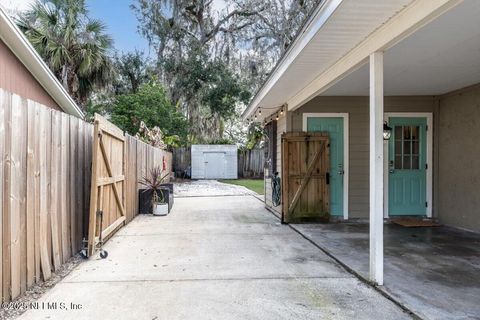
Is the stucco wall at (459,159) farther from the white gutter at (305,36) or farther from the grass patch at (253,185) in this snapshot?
the grass patch at (253,185)

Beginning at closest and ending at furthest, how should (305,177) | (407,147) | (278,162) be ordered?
(305,177) → (407,147) → (278,162)

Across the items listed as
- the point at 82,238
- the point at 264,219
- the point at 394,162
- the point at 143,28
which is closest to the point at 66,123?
the point at 82,238

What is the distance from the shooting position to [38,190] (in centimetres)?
347

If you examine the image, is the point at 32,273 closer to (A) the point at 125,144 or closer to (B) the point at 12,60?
(A) the point at 125,144

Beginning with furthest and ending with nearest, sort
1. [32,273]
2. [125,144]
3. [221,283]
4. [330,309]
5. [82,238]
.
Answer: [125,144]
[82,238]
[221,283]
[32,273]
[330,309]

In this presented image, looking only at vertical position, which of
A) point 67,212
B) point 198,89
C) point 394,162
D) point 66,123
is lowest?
point 67,212

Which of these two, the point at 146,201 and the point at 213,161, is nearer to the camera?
the point at 146,201

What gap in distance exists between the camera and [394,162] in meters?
7.25

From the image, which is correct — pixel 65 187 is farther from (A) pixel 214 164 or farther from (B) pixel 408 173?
(A) pixel 214 164

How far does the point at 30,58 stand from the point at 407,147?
302 inches

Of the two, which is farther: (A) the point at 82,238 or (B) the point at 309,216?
(B) the point at 309,216

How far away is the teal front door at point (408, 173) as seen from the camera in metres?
7.23

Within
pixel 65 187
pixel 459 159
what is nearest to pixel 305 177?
pixel 459 159

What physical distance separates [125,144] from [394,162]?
495 centimetres
